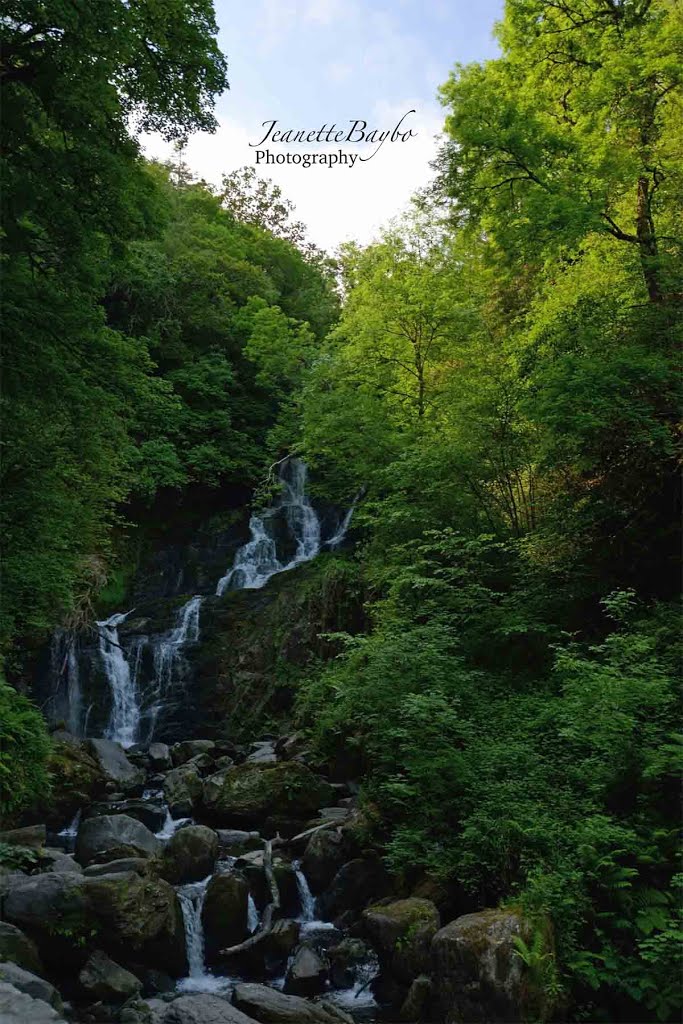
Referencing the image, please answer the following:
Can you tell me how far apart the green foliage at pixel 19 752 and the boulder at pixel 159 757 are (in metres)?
5.55

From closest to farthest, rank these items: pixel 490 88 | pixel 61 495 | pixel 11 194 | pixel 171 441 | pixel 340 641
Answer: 1. pixel 11 194
2. pixel 61 495
3. pixel 490 88
4. pixel 340 641
5. pixel 171 441

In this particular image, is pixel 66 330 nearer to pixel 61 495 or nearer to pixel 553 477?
pixel 61 495

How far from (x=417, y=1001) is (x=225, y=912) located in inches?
105

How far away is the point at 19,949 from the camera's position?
20.8 ft

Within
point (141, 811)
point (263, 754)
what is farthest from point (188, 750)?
point (141, 811)

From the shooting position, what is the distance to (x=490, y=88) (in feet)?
35.1

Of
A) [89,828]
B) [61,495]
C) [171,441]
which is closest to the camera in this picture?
[89,828]

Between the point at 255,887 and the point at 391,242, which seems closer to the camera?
the point at 255,887

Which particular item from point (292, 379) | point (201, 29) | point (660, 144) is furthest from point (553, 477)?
point (292, 379)

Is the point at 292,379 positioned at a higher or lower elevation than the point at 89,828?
higher

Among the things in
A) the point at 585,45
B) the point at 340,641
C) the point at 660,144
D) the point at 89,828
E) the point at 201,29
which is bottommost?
the point at 89,828

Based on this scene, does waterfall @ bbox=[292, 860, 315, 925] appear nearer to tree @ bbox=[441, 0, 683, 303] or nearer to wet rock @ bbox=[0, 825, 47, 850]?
wet rock @ bbox=[0, 825, 47, 850]

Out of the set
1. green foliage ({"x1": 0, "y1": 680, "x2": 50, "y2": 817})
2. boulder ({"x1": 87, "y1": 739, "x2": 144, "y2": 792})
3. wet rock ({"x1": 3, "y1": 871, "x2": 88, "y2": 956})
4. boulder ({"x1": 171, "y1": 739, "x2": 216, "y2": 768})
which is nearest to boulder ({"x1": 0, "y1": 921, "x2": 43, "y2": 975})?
wet rock ({"x1": 3, "y1": 871, "x2": 88, "y2": 956})

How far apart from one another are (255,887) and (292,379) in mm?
15491
